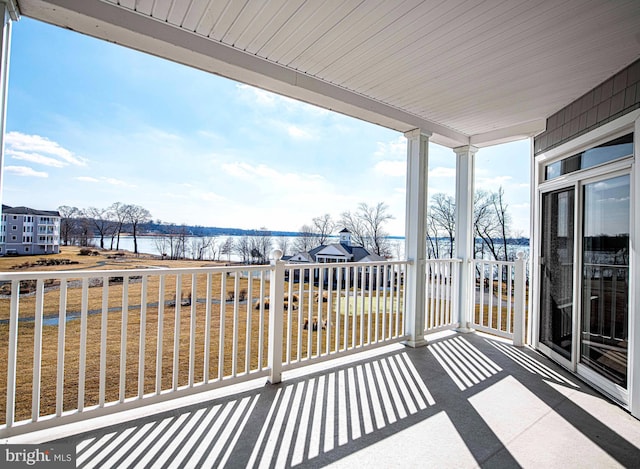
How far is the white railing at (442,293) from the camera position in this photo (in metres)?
4.12

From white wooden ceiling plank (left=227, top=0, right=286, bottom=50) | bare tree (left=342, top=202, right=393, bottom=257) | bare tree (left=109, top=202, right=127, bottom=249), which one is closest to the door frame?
bare tree (left=342, top=202, right=393, bottom=257)

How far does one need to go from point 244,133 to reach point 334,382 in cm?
330

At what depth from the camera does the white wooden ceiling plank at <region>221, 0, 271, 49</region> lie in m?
1.89

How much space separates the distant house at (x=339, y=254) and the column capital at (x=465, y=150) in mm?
1945

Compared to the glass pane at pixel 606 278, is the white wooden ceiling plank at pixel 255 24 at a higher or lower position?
higher

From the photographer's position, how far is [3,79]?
70.0 inches

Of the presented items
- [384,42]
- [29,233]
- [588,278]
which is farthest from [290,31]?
[588,278]

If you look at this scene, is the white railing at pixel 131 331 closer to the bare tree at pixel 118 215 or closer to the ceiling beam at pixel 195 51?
the bare tree at pixel 118 215

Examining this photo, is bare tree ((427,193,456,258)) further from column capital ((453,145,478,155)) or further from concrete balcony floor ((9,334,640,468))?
concrete balcony floor ((9,334,640,468))

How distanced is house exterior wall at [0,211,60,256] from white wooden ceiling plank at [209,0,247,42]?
5.47 feet

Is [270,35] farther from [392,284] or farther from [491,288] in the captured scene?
[491,288]

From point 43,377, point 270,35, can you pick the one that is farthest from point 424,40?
point 43,377

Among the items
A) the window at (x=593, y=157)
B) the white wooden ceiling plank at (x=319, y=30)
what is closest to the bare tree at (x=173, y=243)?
the white wooden ceiling plank at (x=319, y=30)

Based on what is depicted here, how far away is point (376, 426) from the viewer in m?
2.07
